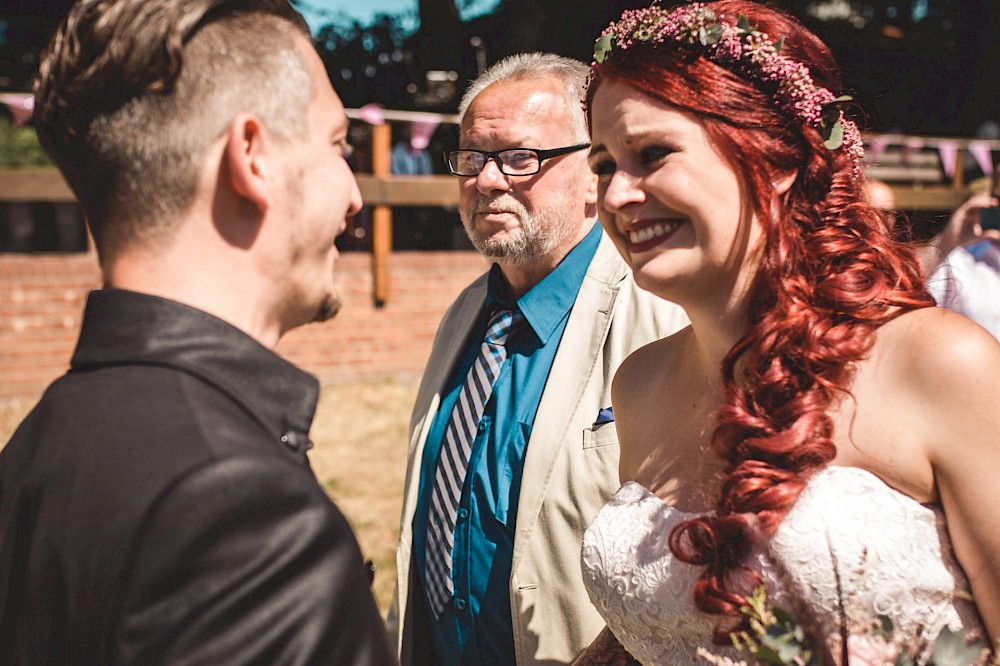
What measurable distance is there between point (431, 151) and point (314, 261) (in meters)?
10.6

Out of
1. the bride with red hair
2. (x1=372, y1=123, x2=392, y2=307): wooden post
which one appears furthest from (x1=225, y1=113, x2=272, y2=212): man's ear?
(x1=372, y1=123, x2=392, y2=307): wooden post

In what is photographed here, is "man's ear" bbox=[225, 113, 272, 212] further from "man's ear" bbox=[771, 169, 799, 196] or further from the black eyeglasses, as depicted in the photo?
the black eyeglasses

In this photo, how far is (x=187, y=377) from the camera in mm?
1205

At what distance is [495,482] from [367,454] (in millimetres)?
4735

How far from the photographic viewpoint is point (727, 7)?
196cm

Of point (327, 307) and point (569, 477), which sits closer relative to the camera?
point (327, 307)

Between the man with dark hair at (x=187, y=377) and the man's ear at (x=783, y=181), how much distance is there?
1012mm

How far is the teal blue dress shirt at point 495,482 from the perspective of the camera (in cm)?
251

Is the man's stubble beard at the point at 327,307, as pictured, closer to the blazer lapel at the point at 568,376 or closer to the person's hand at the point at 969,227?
the blazer lapel at the point at 568,376

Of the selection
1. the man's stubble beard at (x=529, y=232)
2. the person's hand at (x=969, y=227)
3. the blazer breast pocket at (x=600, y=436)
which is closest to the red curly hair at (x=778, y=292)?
the blazer breast pocket at (x=600, y=436)

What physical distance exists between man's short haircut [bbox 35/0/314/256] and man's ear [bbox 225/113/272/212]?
2 cm

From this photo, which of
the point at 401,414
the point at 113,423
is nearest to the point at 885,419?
the point at 113,423

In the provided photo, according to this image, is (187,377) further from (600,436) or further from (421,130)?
(421,130)

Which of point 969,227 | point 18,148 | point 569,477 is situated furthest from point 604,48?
point 18,148
